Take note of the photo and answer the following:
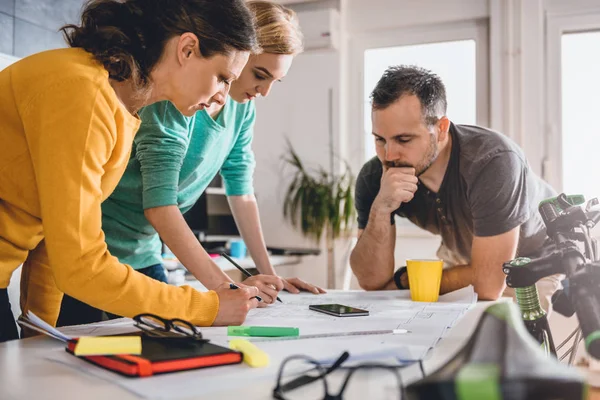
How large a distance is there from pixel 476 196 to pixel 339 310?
26.3 inches

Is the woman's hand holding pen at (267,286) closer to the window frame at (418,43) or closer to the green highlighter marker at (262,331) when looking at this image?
the green highlighter marker at (262,331)

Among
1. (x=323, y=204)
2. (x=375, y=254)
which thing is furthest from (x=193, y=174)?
(x=323, y=204)

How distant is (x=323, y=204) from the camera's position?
12.1 feet

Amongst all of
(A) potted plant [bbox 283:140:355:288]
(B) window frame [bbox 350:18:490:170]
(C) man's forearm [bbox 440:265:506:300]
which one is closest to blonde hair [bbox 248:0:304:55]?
(C) man's forearm [bbox 440:265:506:300]

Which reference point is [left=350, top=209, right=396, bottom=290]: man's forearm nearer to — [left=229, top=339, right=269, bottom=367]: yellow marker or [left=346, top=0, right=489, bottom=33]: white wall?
[left=229, top=339, right=269, bottom=367]: yellow marker

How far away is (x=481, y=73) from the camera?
3.62m

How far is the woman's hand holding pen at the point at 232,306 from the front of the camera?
1.01 metres

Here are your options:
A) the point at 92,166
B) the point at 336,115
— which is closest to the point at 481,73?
the point at 336,115

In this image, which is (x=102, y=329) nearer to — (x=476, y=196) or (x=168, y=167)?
(x=168, y=167)

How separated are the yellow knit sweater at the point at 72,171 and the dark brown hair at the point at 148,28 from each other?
69 mm

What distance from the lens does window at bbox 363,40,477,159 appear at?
3.66m

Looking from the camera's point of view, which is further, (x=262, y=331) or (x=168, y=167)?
(x=168, y=167)

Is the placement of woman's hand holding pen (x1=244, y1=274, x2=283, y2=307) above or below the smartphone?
above

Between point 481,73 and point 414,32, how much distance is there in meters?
0.50
